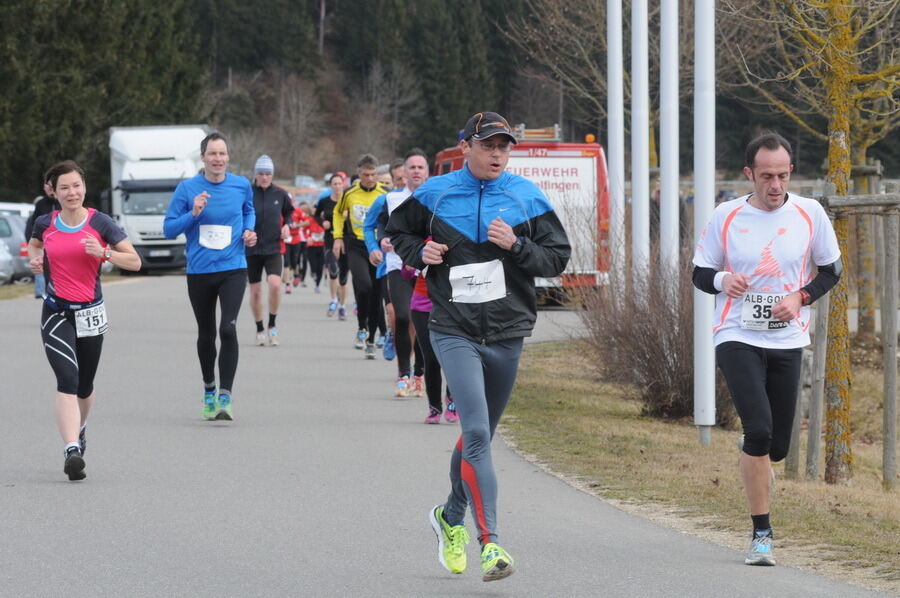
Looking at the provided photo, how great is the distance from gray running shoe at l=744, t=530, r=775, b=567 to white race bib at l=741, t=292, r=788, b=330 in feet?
2.92

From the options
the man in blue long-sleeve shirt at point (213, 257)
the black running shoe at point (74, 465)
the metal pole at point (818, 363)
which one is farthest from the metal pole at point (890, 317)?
the black running shoe at point (74, 465)

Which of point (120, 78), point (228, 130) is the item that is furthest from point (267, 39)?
point (120, 78)

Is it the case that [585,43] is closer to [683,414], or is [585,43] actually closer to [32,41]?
[683,414]

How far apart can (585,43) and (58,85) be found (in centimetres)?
2627

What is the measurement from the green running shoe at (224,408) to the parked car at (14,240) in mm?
24295

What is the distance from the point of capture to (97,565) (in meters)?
6.68

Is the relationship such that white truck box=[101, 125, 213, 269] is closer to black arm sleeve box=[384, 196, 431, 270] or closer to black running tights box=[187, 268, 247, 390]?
black running tights box=[187, 268, 247, 390]

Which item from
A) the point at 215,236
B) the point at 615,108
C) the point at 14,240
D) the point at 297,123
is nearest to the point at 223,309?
the point at 215,236

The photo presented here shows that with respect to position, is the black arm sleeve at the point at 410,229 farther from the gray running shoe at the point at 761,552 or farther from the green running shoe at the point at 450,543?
the gray running shoe at the point at 761,552

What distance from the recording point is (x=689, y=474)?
961 cm

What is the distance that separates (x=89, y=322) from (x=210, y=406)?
267cm

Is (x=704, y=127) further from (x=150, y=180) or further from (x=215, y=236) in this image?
(x=150, y=180)

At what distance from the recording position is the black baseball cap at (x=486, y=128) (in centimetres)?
644

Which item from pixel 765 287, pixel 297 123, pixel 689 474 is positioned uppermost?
pixel 297 123
